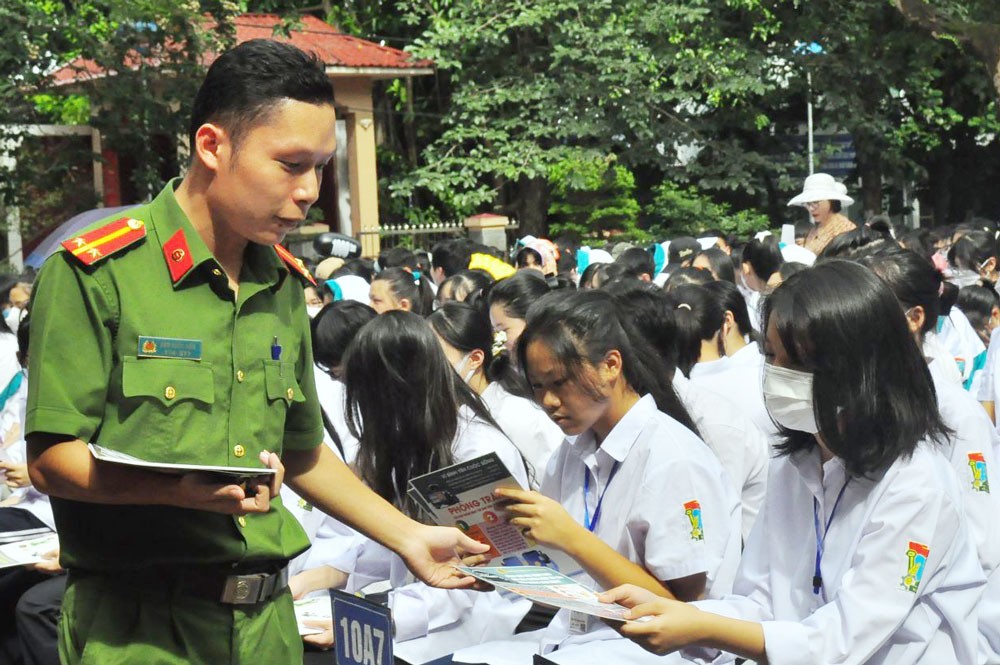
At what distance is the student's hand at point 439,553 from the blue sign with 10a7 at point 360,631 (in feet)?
1.66

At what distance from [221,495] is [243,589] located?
1.23ft

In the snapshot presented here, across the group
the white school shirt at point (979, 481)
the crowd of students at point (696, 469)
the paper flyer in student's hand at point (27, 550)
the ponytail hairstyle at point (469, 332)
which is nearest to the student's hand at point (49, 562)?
the paper flyer in student's hand at point (27, 550)

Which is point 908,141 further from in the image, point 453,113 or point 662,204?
point 453,113

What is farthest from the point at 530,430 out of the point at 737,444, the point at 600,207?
the point at 600,207

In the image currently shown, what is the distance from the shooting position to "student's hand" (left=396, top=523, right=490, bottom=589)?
2.93 m

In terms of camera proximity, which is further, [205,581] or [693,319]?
[693,319]

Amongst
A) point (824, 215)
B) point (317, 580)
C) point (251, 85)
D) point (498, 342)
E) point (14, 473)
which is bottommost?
point (317, 580)

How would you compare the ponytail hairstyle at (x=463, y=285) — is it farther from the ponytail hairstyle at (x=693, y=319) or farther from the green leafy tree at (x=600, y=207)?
the green leafy tree at (x=600, y=207)

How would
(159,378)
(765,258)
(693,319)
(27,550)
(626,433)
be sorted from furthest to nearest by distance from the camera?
(765,258) < (693,319) < (27,550) < (626,433) < (159,378)

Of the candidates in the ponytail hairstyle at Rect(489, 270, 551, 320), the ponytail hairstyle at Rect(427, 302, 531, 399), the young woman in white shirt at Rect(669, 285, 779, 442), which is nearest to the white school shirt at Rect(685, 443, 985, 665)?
the young woman in white shirt at Rect(669, 285, 779, 442)

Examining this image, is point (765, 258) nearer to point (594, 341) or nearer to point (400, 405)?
point (400, 405)

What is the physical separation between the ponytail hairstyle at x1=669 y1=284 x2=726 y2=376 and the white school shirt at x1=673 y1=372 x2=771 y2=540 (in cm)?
84

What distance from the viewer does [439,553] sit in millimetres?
2990

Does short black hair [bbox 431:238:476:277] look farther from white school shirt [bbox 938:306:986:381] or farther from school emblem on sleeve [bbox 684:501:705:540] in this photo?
school emblem on sleeve [bbox 684:501:705:540]
